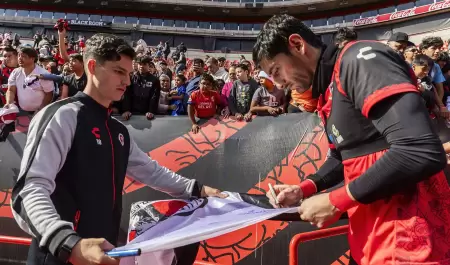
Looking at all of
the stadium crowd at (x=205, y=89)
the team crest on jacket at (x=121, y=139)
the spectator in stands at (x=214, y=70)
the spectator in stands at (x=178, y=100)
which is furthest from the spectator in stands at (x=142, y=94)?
the team crest on jacket at (x=121, y=139)

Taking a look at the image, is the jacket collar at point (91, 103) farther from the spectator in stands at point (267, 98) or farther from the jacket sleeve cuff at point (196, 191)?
the spectator in stands at point (267, 98)

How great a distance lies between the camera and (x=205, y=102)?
5.14 m

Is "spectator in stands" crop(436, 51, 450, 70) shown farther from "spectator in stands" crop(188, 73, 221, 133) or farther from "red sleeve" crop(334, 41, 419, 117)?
"red sleeve" crop(334, 41, 419, 117)

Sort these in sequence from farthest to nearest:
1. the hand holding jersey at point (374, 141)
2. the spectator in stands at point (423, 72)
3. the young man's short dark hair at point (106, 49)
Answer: the spectator in stands at point (423, 72) → the young man's short dark hair at point (106, 49) → the hand holding jersey at point (374, 141)

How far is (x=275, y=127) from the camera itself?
412 centimetres

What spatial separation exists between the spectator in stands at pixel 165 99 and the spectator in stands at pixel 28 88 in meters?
1.50

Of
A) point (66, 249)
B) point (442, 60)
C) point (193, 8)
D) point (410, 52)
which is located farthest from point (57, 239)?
point (193, 8)

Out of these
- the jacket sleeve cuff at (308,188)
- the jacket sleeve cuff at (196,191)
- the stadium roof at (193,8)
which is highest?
the stadium roof at (193,8)

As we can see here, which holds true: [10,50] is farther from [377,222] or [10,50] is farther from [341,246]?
[377,222]

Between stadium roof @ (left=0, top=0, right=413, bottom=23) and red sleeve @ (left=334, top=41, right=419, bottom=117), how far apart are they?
36.7m

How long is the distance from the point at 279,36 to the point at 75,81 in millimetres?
4461

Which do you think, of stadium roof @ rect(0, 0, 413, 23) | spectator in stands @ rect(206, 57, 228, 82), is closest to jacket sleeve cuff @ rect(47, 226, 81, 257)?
spectator in stands @ rect(206, 57, 228, 82)

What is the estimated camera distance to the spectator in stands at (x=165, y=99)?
5.81m

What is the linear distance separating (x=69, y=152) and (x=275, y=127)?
257cm
